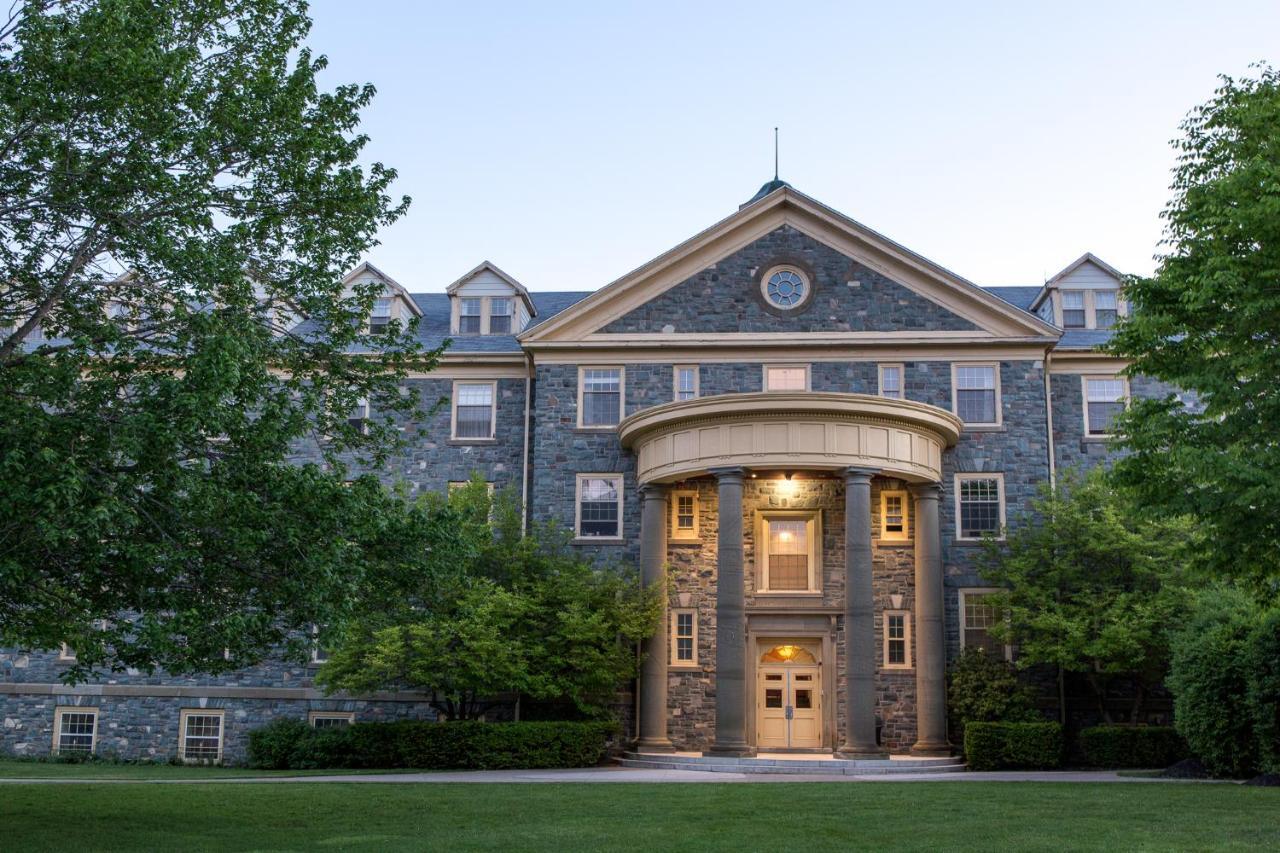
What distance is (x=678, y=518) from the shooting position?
31.0 meters

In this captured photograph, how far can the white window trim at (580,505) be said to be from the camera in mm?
31078

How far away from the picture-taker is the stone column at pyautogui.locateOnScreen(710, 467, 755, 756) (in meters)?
26.5

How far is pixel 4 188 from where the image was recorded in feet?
44.3

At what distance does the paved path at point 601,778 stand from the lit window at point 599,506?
694 cm

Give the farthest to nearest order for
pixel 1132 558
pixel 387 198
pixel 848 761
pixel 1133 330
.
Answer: pixel 1132 558
pixel 848 761
pixel 1133 330
pixel 387 198

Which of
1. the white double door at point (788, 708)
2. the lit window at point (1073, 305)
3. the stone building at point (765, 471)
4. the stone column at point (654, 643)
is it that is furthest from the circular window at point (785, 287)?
the white double door at point (788, 708)

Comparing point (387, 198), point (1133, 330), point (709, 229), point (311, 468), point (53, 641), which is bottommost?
point (53, 641)

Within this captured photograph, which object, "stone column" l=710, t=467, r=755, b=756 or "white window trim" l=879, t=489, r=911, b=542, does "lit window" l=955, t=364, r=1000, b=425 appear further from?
"stone column" l=710, t=467, r=755, b=756

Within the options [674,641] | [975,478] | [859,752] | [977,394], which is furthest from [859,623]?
[977,394]

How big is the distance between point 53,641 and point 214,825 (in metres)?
2.98

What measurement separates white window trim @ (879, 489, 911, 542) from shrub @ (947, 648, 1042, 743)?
11.0 feet

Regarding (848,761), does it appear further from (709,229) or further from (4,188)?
(4,188)

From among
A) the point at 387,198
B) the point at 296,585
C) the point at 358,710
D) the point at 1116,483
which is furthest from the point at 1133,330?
the point at 358,710

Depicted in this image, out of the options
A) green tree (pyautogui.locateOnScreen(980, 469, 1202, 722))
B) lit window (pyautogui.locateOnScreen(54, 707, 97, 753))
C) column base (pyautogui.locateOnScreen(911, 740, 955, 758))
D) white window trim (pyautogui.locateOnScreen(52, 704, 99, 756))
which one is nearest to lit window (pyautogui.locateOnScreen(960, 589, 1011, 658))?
green tree (pyautogui.locateOnScreen(980, 469, 1202, 722))
